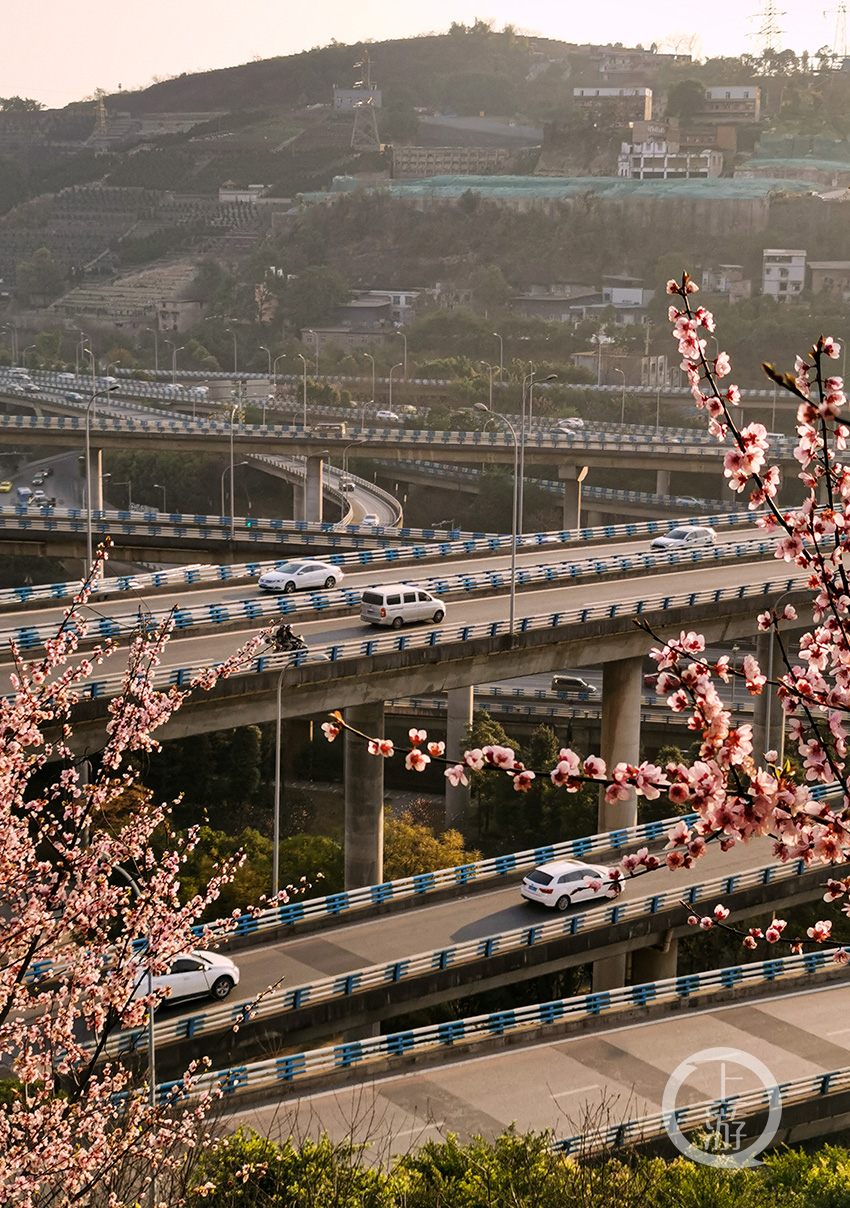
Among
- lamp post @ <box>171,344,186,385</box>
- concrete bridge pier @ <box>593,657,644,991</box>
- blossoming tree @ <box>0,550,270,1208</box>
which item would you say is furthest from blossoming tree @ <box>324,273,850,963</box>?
lamp post @ <box>171,344,186,385</box>

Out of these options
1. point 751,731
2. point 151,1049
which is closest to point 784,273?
point 151,1049

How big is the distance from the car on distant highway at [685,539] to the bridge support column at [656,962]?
24.9m

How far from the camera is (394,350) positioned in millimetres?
181375

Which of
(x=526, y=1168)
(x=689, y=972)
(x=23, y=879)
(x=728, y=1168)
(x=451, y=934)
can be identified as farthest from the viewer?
(x=689, y=972)

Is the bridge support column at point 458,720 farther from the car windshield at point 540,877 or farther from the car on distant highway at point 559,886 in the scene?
the car on distant highway at point 559,886

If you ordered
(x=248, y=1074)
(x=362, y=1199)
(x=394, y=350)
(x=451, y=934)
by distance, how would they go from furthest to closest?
(x=394, y=350) → (x=451, y=934) → (x=248, y=1074) → (x=362, y=1199)

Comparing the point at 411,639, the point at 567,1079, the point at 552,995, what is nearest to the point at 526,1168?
the point at 567,1079

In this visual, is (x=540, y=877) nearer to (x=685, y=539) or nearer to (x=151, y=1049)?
(x=151, y=1049)

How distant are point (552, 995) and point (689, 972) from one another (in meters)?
5.78

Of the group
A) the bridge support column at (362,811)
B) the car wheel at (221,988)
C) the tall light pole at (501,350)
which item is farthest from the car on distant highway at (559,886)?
the tall light pole at (501,350)

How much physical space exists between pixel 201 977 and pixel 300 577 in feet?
77.5

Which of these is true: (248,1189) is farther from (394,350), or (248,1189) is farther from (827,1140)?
(394,350)

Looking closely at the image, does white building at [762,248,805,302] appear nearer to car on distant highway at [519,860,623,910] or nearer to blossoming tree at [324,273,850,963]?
car on distant highway at [519,860,623,910]

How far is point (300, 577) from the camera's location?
53.0m
